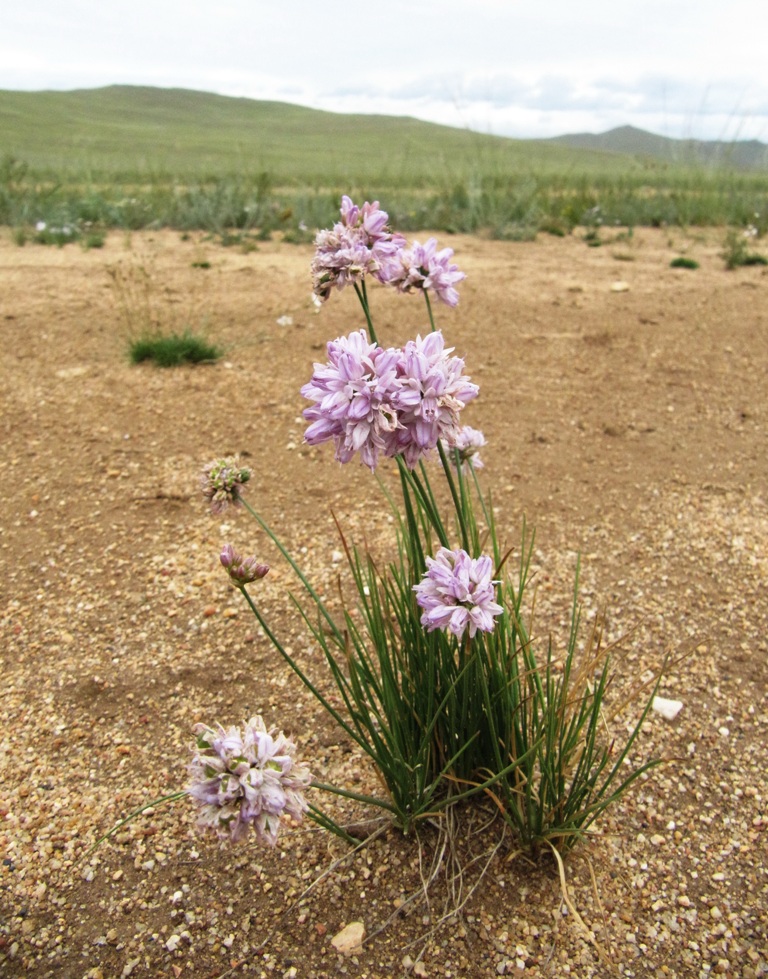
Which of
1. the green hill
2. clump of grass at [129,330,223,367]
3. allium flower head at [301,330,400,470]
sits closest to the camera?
allium flower head at [301,330,400,470]

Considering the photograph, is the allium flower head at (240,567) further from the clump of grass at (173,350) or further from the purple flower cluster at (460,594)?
the clump of grass at (173,350)

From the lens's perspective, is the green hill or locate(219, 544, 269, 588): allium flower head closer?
locate(219, 544, 269, 588): allium flower head

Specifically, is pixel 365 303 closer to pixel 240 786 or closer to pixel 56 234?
pixel 240 786

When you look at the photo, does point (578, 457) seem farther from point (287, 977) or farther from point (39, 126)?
point (39, 126)

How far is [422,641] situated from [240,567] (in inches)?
20.5

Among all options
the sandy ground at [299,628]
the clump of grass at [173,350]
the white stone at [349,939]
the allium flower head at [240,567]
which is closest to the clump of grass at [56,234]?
the sandy ground at [299,628]

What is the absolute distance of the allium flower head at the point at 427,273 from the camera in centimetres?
198

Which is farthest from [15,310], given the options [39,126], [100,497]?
[39,126]

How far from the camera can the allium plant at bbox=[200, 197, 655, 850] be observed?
1.35 m

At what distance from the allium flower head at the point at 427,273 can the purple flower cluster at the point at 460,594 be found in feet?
2.42

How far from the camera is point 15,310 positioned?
579cm

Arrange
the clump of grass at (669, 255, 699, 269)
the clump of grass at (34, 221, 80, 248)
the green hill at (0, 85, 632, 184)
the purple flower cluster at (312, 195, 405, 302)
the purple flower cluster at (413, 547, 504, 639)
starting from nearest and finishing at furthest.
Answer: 1. the purple flower cluster at (413, 547, 504, 639)
2. the purple flower cluster at (312, 195, 405, 302)
3. the clump of grass at (669, 255, 699, 269)
4. the clump of grass at (34, 221, 80, 248)
5. the green hill at (0, 85, 632, 184)

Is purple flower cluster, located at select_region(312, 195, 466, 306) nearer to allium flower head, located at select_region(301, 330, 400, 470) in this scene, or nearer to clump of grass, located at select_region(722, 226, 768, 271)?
allium flower head, located at select_region(301, 330, 400, 470)

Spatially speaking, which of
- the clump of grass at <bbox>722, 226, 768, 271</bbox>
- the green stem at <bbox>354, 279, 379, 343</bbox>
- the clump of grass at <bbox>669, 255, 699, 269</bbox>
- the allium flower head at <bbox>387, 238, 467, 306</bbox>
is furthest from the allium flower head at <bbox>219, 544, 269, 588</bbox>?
the clump of grass at <bbox>722, 226, 768, 271</bbox>
